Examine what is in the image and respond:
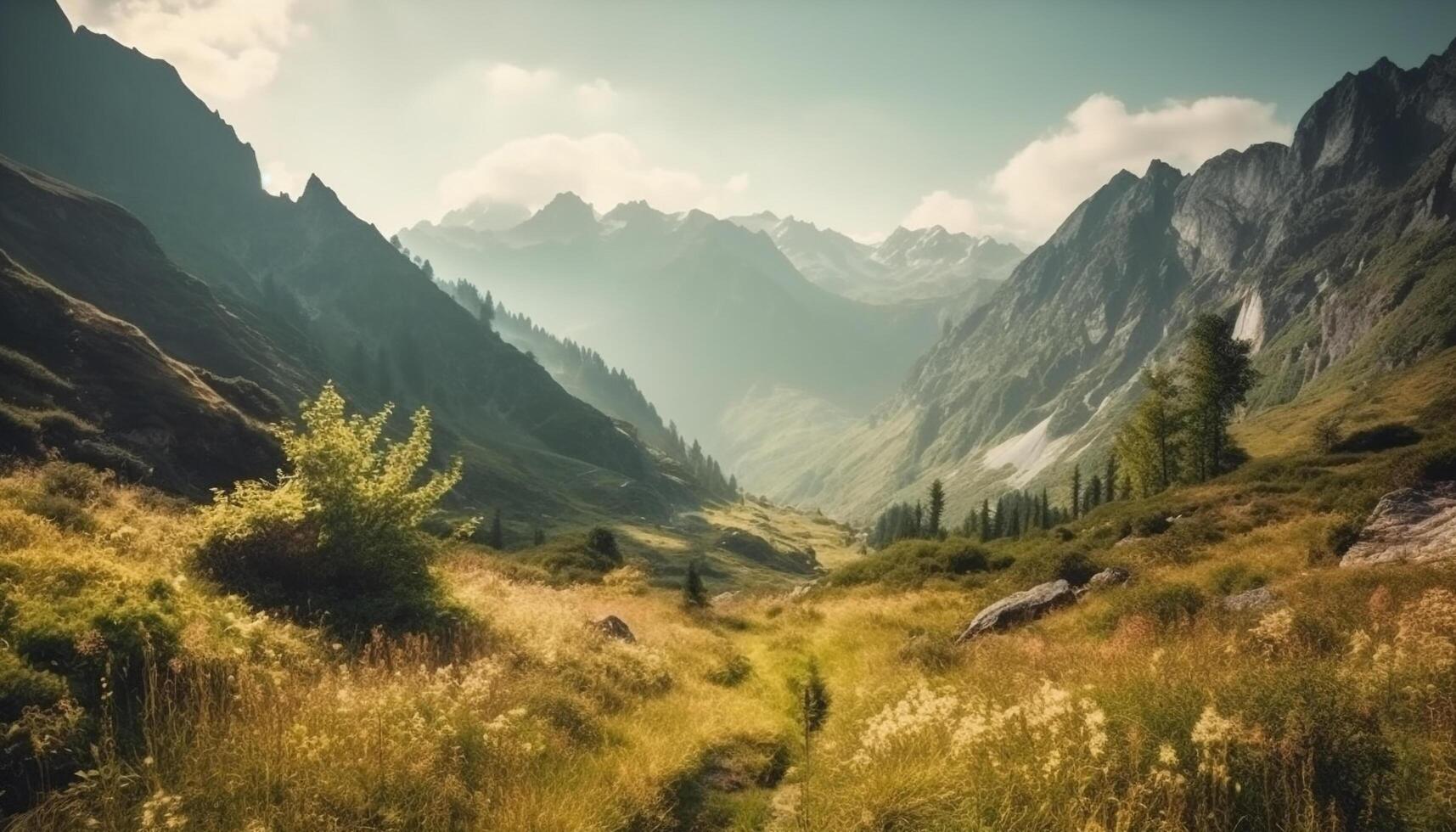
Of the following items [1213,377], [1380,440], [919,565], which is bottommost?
[919,565]

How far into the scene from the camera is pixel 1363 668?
8.01 m

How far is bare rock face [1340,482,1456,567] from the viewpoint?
51.1 feet

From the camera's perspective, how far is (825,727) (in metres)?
11.9

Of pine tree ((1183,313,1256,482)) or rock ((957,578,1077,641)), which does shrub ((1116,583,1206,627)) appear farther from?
pine tree ((1183,313,1256,482))

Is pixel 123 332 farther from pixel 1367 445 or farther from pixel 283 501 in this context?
pixel 1367 445

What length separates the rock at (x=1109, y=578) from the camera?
67.9 feet

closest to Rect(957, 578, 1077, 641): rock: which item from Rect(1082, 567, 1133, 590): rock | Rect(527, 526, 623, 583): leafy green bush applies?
Rect(1082, 567, 1133, 590): rock

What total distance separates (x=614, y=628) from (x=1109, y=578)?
1525 centimetres

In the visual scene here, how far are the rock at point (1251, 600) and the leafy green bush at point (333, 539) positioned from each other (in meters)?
15.9

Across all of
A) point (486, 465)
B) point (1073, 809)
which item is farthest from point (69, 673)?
point (486, 465)

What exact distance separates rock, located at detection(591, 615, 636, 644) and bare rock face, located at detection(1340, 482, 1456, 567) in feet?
56.5

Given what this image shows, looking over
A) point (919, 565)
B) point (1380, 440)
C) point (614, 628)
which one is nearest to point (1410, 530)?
point (919, 565)

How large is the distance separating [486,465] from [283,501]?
146088 millimetres

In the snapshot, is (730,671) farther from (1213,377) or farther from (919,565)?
(1213,377)
